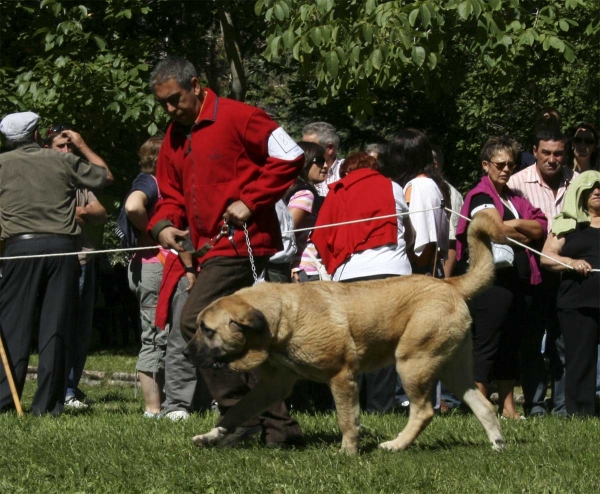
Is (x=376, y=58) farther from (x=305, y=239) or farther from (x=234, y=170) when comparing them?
(x=234, y=170)

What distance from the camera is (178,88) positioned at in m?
6.92

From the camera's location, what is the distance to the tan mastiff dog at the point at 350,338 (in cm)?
640

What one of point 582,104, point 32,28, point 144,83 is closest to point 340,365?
point 144,83

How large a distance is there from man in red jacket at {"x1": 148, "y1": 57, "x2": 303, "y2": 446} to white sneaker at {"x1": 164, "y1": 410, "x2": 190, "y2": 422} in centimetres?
132

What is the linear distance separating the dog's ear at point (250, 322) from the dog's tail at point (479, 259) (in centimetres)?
142

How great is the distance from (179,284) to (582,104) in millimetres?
17206

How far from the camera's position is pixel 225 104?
7.00 m

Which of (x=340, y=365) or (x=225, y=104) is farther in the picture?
(x=225, y=104)

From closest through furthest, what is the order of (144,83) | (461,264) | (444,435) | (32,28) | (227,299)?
1. (227,299)
2. (444,435)
3. (461,264)
4. (144,83)
5. (32,28)

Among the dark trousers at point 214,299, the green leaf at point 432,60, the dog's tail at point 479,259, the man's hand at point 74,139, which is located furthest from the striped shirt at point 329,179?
the dark trousers at point 214,299

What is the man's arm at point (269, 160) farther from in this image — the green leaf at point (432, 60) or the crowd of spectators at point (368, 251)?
the green leaf at point (432, 60)

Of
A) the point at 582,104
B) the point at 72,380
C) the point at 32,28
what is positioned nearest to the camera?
the point at 72,380

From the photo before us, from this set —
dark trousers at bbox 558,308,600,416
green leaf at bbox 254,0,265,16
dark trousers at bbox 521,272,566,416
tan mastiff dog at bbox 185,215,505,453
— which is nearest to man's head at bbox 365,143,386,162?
green leaf at bbox 254,0,265,16

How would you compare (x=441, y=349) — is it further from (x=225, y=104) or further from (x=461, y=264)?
(x=461, y=264)
